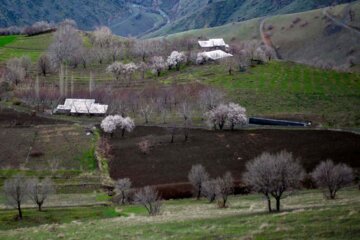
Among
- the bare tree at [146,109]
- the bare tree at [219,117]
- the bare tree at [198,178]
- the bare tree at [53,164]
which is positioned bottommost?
the bare tree at [198,178]

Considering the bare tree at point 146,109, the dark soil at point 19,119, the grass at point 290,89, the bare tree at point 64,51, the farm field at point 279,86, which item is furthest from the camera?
the bare tree at point 64,51

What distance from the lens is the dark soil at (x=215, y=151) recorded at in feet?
260

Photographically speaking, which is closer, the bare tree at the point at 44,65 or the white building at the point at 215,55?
the bare tree at the point at 44,65

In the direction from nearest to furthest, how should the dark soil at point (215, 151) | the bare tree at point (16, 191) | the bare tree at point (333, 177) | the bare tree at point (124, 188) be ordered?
1. the bare tree at point (333, 177)
2. the bare tree at point (16, 191)
3. the bare tree at point (124, 188)
4. the dark soil at point (215, 151)

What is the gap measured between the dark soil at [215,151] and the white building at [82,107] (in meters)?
20.5

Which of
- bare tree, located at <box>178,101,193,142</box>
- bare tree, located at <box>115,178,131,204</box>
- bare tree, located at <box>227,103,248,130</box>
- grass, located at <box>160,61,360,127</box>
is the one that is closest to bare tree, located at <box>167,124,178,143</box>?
bare tree, located at <box>178,101,193,142</box>

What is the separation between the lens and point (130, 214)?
58.7m

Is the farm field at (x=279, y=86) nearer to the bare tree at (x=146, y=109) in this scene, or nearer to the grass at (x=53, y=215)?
the bare tree at (x=146, y=109)

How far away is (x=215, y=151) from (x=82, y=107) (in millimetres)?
45563

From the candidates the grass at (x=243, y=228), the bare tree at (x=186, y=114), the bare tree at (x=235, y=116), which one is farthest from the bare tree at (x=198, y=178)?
the bare tree at (x=235, y=116)

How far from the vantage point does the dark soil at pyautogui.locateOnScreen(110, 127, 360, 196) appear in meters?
79.2

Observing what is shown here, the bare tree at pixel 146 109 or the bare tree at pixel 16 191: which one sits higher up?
the bare tree at pixel 146 109

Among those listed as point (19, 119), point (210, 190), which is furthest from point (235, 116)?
point (19, 119)

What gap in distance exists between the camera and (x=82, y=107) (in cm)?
12088
